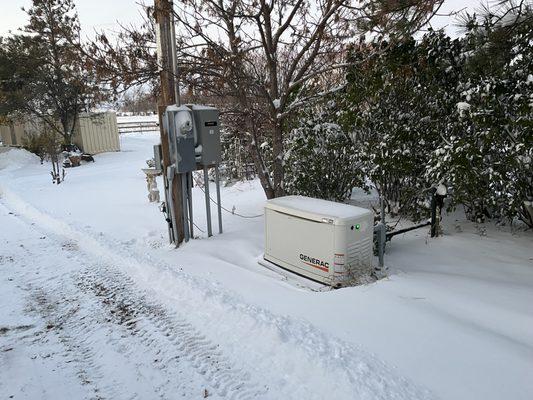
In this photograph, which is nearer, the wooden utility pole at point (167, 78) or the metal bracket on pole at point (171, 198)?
the wooden utility pole at point (167, 78)

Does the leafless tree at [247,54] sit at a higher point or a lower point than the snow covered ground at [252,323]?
higher

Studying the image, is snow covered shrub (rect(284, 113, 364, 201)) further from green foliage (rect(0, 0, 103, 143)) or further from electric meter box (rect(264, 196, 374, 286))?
green foliage (rect(0, 0, 103, 143))

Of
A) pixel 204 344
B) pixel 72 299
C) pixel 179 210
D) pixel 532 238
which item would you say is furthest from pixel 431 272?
pixel 72 299

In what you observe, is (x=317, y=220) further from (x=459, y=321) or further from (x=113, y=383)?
(x=113, y=383)

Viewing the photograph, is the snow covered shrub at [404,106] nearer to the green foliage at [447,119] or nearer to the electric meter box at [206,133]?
the green foliage at [447,119]

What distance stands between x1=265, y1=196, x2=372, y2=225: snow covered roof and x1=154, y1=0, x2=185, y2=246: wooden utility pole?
5.26ft

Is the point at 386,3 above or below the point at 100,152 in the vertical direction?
above

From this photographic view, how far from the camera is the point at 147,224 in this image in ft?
23.8

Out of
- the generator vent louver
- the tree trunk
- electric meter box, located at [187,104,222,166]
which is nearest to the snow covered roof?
the generator vent louver

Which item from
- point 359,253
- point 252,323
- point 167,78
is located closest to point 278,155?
point 167,78

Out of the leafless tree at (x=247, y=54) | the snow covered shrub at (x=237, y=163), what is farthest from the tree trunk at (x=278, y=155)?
the snow covered shrub at (x=237, y=163)

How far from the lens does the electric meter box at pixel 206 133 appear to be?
572 centimetres

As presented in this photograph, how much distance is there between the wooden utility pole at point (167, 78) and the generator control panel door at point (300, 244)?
1571 mm

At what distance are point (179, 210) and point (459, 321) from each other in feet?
13.0
